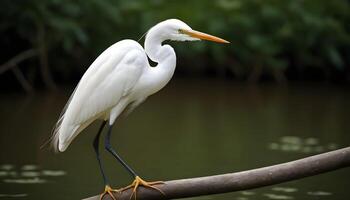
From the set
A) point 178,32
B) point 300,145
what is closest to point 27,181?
point 178,32

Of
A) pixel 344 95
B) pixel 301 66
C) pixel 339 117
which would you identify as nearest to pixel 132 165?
pixel 339 117

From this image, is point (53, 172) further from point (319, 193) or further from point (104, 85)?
point (104, 85)

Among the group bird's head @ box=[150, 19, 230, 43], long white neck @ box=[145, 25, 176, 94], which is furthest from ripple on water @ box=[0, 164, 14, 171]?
bird's head @ box=[150, 19, 230, 43]

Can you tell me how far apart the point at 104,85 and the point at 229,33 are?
10.7 m

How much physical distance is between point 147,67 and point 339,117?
7.19m

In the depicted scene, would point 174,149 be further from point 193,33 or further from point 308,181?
point 193,33

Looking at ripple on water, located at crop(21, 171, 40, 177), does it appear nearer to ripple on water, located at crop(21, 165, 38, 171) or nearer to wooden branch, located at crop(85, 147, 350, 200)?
ripple on water, located at crop(21, 165, 38, 171)

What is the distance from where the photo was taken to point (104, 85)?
5098 millimetres

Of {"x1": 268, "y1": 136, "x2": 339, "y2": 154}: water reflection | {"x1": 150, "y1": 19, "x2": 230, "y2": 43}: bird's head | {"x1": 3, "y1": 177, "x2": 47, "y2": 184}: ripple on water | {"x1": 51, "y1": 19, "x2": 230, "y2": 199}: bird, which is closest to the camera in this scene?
{"x1": 150, "y1": 19, "x2": 230, "y2": 43}: bird's head

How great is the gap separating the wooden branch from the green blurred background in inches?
113

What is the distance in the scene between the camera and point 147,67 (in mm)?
5102

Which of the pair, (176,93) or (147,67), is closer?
(147,67)

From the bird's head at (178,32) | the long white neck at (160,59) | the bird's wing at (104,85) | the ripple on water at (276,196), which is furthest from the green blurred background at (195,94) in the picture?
the bird's head at (178,32)

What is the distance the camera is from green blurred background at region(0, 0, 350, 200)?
8.26 m
